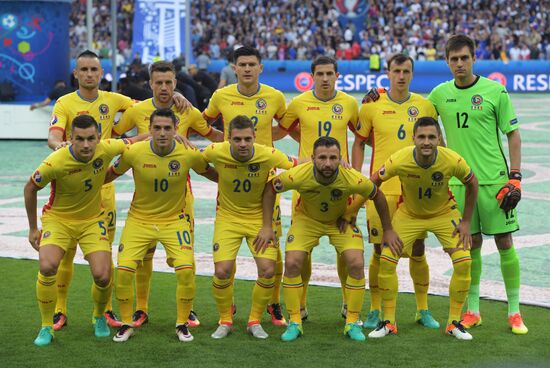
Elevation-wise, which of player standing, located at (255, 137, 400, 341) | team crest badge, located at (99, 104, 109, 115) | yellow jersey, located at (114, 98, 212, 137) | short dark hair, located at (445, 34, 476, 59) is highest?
short dark hair, located at (445, 34, 476, 59)

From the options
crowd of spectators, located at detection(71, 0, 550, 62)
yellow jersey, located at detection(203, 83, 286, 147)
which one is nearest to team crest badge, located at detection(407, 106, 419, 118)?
yellow jersey, located at detection(203, 83, 286, 147)

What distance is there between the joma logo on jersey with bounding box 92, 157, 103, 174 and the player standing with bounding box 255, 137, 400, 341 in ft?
4.57

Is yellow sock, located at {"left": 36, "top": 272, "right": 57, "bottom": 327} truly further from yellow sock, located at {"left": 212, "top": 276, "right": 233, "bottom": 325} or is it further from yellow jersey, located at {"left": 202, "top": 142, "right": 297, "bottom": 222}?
yellow jersey, located at {"left": 202, "top": 142, "right": 297, "bottom": 222}

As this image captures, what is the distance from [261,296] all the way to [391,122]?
1.93 m

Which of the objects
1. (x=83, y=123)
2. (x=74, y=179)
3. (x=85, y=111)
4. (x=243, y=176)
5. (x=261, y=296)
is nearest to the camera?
(x=83, y=123)

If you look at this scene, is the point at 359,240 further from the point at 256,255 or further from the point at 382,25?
the point at 382,25

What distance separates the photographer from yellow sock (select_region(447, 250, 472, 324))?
8508mm

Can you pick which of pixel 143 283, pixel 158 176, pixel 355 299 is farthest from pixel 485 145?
pixel 143 283

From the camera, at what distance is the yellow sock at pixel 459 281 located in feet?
27.9

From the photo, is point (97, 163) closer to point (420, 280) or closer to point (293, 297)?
point (293, 297)

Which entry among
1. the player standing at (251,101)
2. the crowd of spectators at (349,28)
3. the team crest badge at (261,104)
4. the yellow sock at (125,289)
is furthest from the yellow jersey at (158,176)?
the crowd of spectators at (349,28)

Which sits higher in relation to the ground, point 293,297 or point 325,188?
point 325,188

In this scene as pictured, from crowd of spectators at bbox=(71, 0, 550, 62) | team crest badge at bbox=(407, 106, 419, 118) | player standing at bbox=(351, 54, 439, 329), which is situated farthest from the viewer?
crowd of spectators at bbox=(71, 0, 550, 62)

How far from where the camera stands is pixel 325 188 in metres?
8.49
